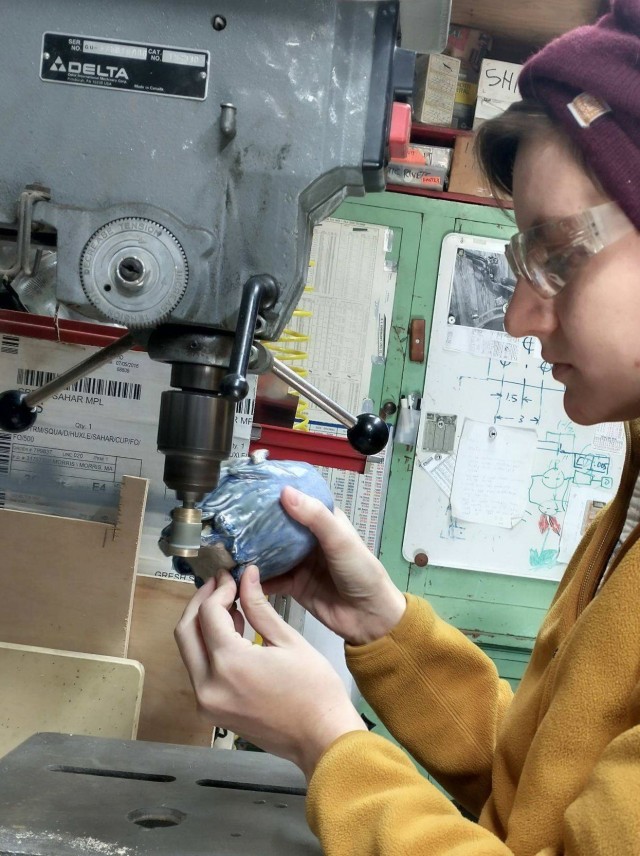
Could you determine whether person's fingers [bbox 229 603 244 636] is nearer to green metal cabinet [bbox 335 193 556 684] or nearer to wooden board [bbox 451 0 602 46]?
green metal cabinet [bbox 335 193 556 684]

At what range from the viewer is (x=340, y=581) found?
3.38ft

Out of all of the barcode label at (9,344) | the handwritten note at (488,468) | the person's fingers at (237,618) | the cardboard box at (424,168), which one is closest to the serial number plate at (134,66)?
the person's fingers at (237,618)

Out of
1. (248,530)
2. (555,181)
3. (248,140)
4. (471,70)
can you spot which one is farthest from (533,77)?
(471,70)

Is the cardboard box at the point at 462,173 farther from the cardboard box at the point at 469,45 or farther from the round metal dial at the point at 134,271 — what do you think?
the round metal dial at the point at 134,271

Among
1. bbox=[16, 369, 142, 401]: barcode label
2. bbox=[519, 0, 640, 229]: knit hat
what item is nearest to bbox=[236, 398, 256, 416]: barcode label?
bbox=[16, 369, 142, 401]: barcode label

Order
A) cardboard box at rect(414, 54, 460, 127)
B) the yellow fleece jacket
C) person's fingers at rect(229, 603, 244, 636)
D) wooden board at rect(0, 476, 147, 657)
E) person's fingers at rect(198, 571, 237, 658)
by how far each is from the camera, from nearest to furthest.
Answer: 1. the yellow fleece jacket
2. person's fingers at rect(198, 571, 237, 658)
3. person's fingers at rect(229, 603, 244, 636)
4. wooden board at rect(0, 476, 147, 657)
5. cardboard box at rect(414, 54, 460, 127)

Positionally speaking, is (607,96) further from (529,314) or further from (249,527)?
(249,527)

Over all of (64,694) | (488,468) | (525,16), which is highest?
(525,16)

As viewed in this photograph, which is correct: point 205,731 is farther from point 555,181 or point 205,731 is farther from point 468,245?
point 468,245

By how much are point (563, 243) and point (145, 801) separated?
2.31 ft

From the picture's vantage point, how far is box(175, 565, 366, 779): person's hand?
752mm

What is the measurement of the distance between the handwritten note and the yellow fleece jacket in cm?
163

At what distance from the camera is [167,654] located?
1.24 meters

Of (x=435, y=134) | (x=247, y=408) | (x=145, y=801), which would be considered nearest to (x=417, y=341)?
(x=435, y=134)
